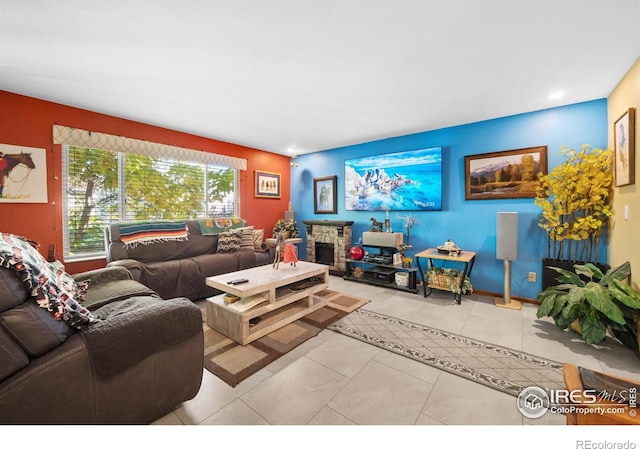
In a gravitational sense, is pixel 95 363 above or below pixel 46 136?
below

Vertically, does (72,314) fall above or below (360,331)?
above

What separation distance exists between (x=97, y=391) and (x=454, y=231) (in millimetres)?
4047

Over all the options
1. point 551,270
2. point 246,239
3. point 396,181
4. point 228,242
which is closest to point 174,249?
point 228,242

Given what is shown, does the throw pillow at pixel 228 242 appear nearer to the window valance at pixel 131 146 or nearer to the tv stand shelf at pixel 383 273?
the window valance at pixel 131 146

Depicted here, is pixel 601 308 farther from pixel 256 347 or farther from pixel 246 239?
pixel 246 239

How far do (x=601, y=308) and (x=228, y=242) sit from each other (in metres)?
4.10

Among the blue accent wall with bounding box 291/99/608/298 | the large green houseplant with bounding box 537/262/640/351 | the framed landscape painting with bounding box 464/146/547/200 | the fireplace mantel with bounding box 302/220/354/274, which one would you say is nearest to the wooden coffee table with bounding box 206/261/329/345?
the fireplace mantel with bounding box 302/220/354/274

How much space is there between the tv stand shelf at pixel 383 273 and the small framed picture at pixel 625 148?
2224 millimetres

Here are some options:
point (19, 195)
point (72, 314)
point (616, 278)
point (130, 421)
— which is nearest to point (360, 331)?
point (130, 421)

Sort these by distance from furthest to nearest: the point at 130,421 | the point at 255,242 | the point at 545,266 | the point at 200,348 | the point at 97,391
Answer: the point at 255,242 < the point at 545,266 < the point at 200,348 < the point at 130,421 < the point at 97,391

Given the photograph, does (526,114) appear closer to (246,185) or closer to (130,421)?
(246,185)

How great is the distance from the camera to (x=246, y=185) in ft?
16.2

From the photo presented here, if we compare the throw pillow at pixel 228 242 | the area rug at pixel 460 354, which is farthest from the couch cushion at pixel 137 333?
the throw pillow at pixel 228 242

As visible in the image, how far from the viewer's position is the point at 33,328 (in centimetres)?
111
